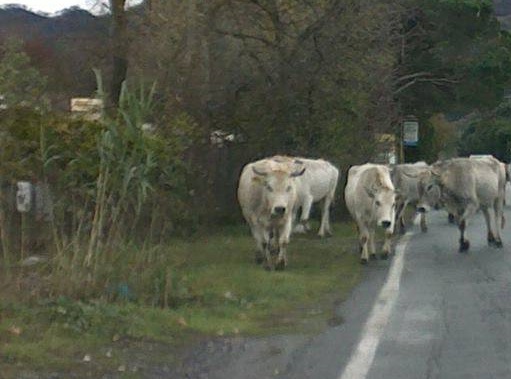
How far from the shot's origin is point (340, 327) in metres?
13.5

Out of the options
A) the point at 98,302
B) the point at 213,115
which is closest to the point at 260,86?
the point at 213,115

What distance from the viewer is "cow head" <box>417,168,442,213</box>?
24.8 meters

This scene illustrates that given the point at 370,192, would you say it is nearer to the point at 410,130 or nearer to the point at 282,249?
the point at 282,249

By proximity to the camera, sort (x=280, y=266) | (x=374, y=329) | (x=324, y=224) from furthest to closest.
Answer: (x=324, y=224) < (x=280, y=266) < (x=374, y=329)

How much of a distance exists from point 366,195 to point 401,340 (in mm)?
9339

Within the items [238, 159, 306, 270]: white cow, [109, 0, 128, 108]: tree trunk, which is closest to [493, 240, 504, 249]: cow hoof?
[238, 159, 306, 270]: white cow

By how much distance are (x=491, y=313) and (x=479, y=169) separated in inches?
405

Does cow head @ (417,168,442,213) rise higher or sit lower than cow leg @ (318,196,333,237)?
higher

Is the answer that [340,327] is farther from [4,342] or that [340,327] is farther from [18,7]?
[18,7]

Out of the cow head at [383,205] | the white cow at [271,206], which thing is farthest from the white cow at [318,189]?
the white cow at [271,206]

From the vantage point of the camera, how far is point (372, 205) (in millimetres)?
21375

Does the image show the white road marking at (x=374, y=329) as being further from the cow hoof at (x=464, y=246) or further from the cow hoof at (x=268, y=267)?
the cow hoof at (x=464, y=246)

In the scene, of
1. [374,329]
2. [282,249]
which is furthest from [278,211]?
[374,329]

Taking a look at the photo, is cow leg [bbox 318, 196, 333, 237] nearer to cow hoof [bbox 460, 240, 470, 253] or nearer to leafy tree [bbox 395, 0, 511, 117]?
cow hoof [bbox 460, 240, 470, 253]
